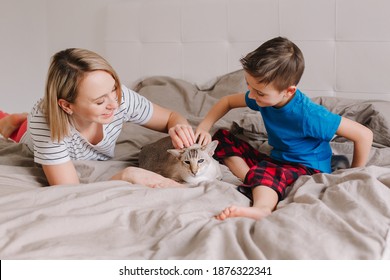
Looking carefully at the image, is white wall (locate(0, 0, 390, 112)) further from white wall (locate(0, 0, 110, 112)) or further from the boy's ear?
the boy's ear

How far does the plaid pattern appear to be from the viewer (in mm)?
1509

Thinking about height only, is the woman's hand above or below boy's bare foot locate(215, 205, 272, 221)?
above

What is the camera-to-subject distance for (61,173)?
1.59 metres

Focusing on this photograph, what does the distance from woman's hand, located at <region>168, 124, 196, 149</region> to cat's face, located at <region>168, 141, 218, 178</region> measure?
18 mm

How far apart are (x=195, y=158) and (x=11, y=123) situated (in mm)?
973

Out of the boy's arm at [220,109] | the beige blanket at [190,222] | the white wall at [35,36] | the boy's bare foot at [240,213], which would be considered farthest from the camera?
the white wall at [35,36]

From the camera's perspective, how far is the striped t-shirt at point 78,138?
1.59m

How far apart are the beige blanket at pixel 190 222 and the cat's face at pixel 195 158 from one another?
0.10 meters

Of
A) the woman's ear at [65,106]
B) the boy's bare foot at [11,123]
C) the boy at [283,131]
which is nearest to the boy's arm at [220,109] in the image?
the boy at [283,131]

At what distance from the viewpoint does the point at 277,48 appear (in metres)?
1.58

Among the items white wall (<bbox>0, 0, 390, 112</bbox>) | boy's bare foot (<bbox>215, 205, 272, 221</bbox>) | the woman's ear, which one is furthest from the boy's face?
white wall (<bbox>0, 0, 390, 112</bbox>)

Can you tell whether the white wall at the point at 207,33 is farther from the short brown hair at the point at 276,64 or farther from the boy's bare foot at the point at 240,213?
the boy's bare foot at the point at 240,213

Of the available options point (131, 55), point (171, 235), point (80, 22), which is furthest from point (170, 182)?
point (80, 22)

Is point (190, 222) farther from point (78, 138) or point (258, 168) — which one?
point (78, 138)
